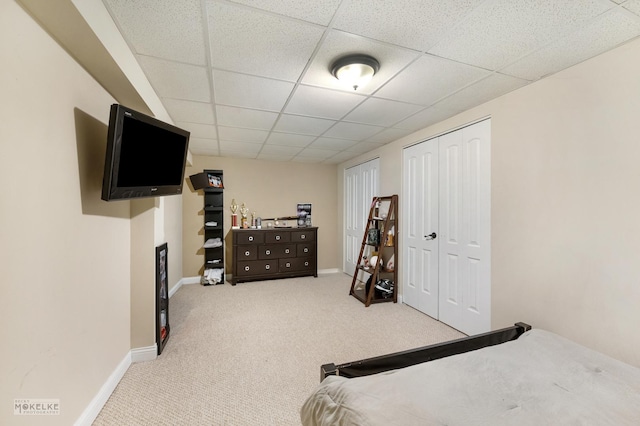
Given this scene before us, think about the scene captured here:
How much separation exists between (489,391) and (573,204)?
157 cm

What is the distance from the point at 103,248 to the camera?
180 cm

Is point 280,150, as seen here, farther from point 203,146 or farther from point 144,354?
point 144,354

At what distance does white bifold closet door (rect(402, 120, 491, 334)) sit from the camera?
2617 millimetres

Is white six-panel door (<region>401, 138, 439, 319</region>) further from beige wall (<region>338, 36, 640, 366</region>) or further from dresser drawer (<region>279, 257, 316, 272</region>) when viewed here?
dresser drawer (<region>279, 257, 316, 272</region>)

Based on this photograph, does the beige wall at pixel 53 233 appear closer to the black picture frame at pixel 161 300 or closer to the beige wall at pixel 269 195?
the black picture frame at pixel 161 300

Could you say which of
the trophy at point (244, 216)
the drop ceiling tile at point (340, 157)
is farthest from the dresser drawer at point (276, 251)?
the drop ceiling tile at point (340, 157)

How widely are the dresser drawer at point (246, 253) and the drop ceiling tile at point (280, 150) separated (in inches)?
68.4

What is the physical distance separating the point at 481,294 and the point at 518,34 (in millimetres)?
2201

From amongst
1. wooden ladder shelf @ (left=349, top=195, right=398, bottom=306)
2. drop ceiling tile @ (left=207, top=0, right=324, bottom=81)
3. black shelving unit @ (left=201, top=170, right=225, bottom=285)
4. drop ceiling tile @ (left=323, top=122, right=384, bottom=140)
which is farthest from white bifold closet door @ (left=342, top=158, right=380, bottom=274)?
drop ceiling tile @ (left=207, top=0, right=324, bottom=81)

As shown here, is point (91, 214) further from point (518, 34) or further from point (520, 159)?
point (520, 159)

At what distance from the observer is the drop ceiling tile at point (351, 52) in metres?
1.64

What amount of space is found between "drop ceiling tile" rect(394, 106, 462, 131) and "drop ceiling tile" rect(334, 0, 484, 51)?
48.6 inches

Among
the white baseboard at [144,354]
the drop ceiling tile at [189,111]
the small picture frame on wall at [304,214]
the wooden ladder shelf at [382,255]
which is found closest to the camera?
the white baseboard at [144,354]

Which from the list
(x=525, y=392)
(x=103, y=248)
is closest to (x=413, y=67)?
(x=525, y=392)
